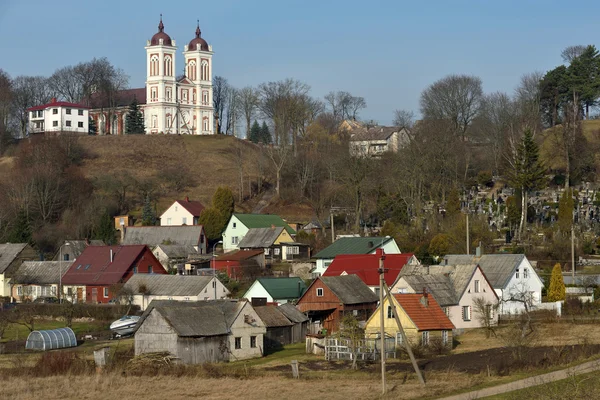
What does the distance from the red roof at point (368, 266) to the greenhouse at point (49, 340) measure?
1610 cm

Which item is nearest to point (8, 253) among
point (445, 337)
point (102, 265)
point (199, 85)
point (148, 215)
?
point (102, 265)

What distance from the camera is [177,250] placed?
235 feet

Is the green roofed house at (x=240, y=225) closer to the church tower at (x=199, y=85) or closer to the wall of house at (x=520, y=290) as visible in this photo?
the wall of house at (x=520, y=290)

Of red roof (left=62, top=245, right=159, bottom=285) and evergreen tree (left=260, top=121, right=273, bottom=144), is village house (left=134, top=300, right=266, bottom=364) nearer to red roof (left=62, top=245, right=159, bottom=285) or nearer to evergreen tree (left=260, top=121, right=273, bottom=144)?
red roof (left=62, top=245, right=159, bottom=285)

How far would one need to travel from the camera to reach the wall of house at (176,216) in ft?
273

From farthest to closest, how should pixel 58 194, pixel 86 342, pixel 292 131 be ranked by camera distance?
1. pixel 292 131
2. pixel 58 194
3. pixel 86 342

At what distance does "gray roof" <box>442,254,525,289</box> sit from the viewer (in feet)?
170

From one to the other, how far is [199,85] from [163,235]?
152 feet

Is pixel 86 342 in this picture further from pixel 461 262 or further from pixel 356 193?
pixel 356 193

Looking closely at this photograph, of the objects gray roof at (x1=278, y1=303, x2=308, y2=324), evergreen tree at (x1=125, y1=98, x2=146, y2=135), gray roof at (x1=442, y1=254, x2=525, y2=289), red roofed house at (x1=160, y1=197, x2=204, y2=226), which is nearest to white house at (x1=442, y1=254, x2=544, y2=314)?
gray roof at (x1=442, y1=254, x2=525, y2=289)

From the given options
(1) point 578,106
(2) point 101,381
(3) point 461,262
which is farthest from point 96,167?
(2) point 101,381

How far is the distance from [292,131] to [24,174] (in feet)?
88.8

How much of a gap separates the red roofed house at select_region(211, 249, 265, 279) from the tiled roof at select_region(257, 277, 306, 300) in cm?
865

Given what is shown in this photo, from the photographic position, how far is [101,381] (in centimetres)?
3366
